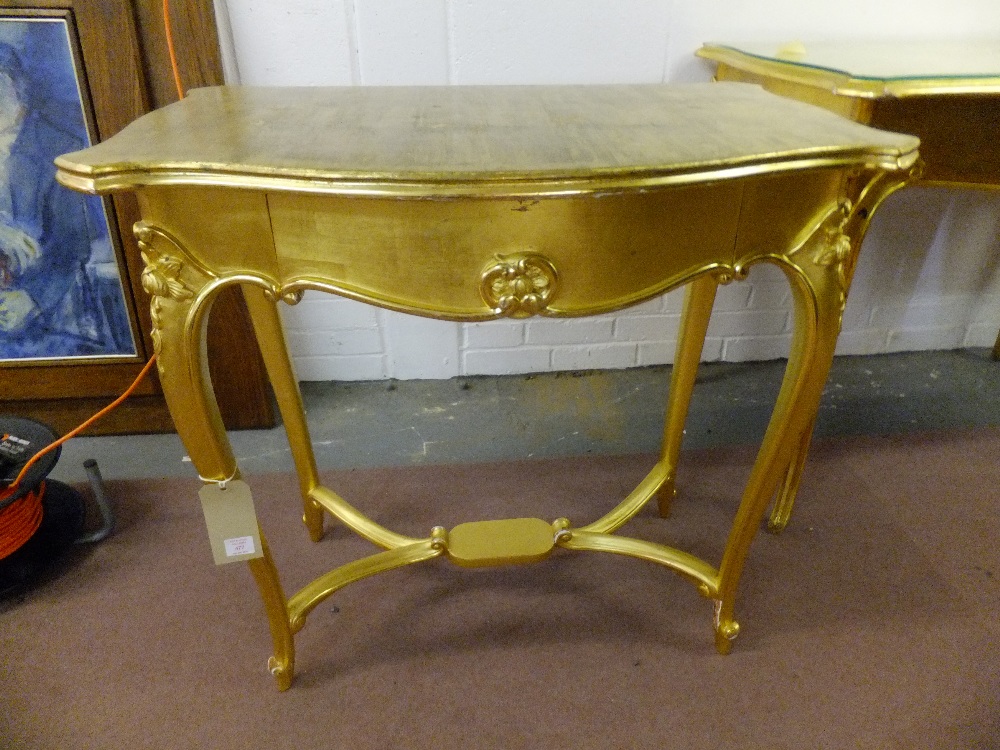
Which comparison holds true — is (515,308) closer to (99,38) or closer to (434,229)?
(434,229)

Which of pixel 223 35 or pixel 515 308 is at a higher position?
pixel 223 35

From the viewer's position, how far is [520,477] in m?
1.20

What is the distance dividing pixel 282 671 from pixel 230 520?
0.27m

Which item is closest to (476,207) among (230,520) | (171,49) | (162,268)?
(162,268)

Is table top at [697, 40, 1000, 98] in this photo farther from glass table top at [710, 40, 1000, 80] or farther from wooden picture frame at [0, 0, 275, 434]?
wooden picture frame at [0, 0, 275, 434]

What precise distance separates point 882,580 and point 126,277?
1.34 meters

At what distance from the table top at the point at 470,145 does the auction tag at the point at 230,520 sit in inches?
11.8

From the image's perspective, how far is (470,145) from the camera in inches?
21.6

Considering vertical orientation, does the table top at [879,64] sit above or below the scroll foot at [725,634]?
above

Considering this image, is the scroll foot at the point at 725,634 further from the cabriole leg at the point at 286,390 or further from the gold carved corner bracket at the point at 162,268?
the gold carved corner bracket at the point at 162,268

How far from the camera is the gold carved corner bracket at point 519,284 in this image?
54 cm

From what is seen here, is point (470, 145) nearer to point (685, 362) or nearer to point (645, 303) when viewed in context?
point (685, 362)

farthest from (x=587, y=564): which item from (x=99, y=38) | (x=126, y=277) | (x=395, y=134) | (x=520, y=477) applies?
(x=99, y=38)

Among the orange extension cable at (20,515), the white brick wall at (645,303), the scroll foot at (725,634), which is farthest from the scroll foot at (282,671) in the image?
the white brick wall at (645,303)
